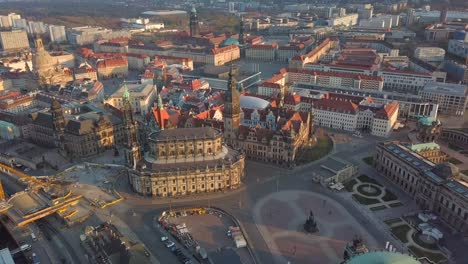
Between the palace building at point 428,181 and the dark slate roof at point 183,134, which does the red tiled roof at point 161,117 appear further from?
the palace building at point 428,181

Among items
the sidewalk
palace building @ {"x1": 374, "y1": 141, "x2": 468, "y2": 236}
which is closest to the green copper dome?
palace building @ {"x1": 374, "y1": 141, "x2": 468, "y2": 236}

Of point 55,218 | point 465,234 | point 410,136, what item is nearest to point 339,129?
point 410,136

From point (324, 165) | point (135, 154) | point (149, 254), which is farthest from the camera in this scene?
point (324, 165)

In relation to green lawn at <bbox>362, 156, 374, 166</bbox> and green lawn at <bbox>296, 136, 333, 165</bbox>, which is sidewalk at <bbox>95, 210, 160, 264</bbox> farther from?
green lawn at <bbox>362, 156, 374, 166</bbox>

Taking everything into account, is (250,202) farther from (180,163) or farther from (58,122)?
(58,122)

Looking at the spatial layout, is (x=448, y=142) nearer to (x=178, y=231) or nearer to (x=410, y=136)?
(x=410, y=136)

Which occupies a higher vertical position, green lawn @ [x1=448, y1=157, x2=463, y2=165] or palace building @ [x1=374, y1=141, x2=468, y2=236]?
palace building @ [x1=374, y1=141, x2=468, y2=236]

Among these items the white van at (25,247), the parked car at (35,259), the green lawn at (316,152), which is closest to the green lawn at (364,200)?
the green lawn at (316,152)
